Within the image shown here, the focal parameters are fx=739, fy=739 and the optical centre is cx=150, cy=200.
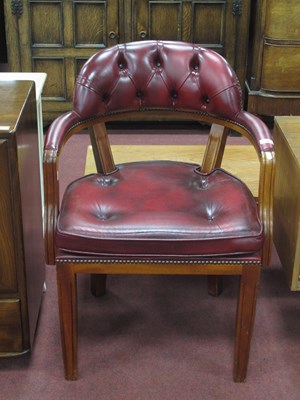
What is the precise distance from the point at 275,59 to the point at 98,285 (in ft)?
5.55

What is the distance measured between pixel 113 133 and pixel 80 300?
1606 millimetres

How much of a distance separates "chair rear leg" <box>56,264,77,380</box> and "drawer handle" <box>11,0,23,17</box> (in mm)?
2029

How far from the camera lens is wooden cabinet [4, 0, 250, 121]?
3650mm

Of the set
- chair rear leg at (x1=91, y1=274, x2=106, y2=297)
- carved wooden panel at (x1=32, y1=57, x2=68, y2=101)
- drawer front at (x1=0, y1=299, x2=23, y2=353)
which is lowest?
chair rear leg at (x1=91, y1=274, x2=106, y2=297)

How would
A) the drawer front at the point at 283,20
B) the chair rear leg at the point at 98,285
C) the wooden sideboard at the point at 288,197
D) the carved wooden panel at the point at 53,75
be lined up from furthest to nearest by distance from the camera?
1. the carved wooden panel at the point at 53,75
2. the drawer front at the point at 283,20
3. the chair rear leg at the point at 98,285
4. the wooden sideboard at the point at 288,197

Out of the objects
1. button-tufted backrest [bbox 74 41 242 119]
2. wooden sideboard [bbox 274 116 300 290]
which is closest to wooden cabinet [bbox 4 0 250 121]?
wooden sideboard [bbox 274 116 300 290]

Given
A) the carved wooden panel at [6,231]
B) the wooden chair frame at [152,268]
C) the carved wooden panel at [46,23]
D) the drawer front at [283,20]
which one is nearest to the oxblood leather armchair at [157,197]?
the wooden chair frame at [152,268]

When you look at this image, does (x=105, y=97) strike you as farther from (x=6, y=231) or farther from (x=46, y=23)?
(x=46, y=23)

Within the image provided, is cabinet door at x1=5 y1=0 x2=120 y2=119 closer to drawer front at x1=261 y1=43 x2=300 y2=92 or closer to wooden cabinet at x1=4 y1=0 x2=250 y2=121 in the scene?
wooden cabinet at x1=4 y1=0 x2=250 y2=121

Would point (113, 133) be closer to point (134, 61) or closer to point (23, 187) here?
point (134, 61)

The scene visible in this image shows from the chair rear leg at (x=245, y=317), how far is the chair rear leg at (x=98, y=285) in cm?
60

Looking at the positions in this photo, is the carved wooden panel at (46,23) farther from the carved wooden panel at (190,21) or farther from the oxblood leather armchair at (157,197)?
the oxblood leather armchair at (157,197)

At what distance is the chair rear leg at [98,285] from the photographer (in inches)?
98.7

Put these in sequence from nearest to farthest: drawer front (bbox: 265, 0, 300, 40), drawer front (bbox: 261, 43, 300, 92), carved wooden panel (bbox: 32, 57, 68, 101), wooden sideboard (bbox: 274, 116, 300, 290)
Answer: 1. wooden sideboard (bbox: 274, 116, 300, 290)
2. drawer front (bbox: 265, 0, 300, 40)
3. drawer front (bbox: 261, 43, 300, 92)
4. carved wooden panel (bbox: 32, 57, 68, 101)
